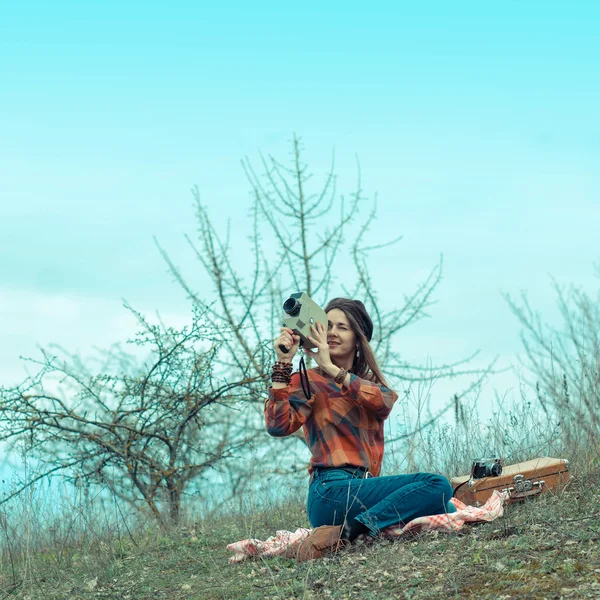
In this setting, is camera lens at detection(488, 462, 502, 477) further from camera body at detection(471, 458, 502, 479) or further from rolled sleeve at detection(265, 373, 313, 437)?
rolled sleeve at detection(265, 373, 313, 437)

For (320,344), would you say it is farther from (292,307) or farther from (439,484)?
(439,484)

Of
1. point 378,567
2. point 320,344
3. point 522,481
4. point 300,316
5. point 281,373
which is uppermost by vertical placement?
point 300,316

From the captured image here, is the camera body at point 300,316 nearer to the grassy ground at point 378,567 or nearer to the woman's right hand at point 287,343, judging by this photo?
the woman's right hand at point 287,343

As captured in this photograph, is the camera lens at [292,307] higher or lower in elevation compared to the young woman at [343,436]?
higher

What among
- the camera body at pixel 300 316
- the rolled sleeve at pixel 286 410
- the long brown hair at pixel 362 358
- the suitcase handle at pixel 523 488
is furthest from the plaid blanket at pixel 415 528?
the camera body at pixel 300 316

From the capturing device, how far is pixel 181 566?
5520 mm

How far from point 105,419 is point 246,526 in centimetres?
320

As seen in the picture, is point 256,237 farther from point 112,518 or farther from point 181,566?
point 181,566

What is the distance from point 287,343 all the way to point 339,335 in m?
0.41

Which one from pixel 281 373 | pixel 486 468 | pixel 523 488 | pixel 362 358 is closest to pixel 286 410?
pixel 281 373

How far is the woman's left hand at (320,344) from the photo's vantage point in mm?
4918

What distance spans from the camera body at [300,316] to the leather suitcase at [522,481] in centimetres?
149

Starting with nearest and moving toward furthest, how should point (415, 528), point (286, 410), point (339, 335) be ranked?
point (415, 528) → point (286, 410) → point (339, 335)

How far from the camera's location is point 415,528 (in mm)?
4781
